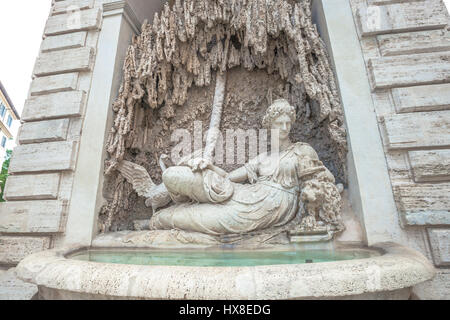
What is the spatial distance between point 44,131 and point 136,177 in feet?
4.46

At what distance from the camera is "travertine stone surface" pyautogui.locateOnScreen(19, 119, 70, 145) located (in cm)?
320

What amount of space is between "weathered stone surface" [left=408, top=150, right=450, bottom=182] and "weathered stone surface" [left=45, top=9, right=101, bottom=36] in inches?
178

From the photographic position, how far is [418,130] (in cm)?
246

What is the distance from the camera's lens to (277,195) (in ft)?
8.71

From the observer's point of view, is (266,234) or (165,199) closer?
(266,234)

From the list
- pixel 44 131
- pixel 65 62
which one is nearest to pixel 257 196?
pixel 44 131

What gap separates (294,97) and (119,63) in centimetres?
264

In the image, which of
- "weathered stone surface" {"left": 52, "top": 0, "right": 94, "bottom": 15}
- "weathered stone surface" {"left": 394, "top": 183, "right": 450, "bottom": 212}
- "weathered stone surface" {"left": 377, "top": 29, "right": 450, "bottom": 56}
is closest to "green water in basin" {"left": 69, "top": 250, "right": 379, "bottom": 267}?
"weathered stone surface" {"left": 394, "top": 183, "right": 450, "bottom": 212}

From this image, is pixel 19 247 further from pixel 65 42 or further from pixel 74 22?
pixel 74 22

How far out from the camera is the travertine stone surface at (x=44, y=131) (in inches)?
126
